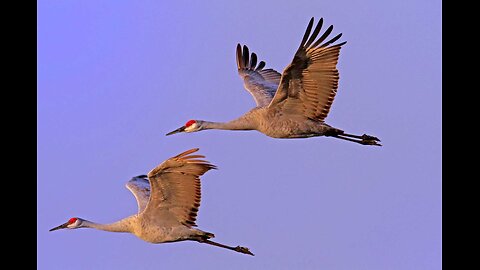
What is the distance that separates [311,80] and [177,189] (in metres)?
2.49

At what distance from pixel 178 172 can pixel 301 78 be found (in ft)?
7.37

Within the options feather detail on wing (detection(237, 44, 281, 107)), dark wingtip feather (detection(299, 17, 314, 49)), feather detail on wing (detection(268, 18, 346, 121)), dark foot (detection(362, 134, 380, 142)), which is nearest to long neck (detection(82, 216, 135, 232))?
feather detail on wing (detection(268, 18, 346, 121))

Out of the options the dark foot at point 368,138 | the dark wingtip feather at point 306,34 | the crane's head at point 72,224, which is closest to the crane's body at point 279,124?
the dark foot at point 368,138

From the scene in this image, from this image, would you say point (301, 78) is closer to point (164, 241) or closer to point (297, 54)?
point (297, 54)

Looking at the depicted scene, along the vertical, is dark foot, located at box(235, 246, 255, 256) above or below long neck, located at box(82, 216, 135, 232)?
below

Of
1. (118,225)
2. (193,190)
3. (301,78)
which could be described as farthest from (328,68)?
(118,225)

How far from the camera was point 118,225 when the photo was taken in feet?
50.3

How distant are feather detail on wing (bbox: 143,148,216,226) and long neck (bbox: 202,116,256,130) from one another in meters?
1.37

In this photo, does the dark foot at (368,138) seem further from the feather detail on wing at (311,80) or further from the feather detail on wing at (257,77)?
the feather detail on wing at (257,77)

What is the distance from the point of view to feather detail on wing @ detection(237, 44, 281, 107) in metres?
17.5

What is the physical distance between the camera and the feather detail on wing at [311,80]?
14898 mm

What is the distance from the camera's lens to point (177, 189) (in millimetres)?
14883

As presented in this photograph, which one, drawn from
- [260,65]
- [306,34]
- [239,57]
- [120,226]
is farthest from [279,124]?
[239,57]

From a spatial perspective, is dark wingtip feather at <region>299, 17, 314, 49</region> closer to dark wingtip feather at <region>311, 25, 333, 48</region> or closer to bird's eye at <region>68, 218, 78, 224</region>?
dark wingtip feather at <region>311, 25, 333, 48</region>
